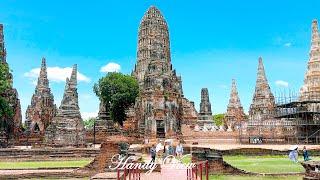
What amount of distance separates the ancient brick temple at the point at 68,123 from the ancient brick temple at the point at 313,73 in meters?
25.3

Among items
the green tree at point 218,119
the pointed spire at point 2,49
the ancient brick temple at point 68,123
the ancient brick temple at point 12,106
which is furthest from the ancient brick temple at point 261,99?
the green tree at point 218,119

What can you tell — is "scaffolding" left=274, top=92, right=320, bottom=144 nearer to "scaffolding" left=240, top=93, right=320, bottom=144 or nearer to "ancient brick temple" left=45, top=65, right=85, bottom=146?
"scaffolding" left=240, top=93, right=320, bottom=144

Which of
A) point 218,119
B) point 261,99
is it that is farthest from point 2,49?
point 218,119

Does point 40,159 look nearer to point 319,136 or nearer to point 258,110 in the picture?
point 319,136

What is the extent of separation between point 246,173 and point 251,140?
31.7 m

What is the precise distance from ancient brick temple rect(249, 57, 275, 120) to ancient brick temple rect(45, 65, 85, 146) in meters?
24.6

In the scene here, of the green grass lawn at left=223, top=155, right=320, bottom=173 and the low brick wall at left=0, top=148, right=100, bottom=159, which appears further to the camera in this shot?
the low brick wall at left=0, top=148, right=100, bottom=159

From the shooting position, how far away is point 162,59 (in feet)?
147

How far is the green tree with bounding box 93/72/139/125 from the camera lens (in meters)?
65.8

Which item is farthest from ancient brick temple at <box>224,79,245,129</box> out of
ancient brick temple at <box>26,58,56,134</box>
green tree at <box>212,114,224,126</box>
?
green tree at <box>212,114,224,126</box>

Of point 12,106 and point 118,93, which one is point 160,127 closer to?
point 12,106

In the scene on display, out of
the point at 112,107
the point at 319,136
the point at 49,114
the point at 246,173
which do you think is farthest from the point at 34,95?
the point at 246,173

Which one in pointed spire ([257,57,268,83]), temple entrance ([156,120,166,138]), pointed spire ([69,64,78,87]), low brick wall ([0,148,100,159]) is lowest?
low brick wall ([0,148,100,159])

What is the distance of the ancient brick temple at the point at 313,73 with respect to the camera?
169 ft
